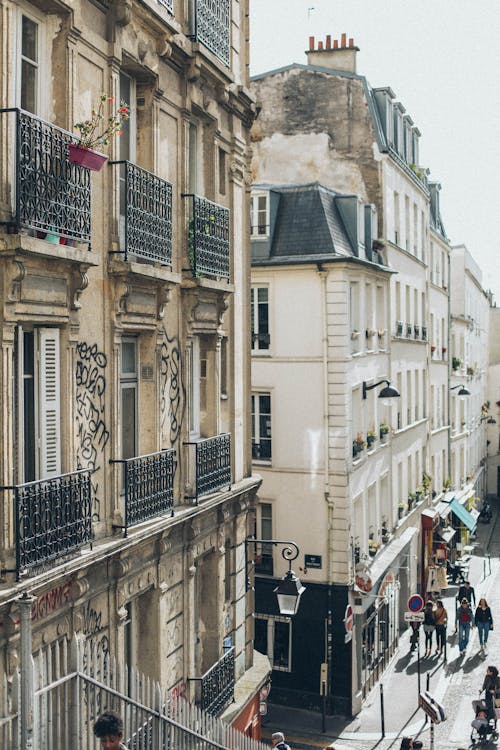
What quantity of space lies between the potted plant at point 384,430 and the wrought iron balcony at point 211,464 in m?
14.9

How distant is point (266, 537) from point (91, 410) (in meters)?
16.5

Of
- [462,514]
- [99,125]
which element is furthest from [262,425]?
[462,514]

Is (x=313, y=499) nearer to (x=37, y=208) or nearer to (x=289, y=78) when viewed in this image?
(x=289, y=78)

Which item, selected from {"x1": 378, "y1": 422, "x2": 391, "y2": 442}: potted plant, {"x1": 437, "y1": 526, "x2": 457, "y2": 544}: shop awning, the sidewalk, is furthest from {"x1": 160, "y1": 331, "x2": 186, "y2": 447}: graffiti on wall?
{"x1": 437, "y1": 526, "x2": 457, "y2": 544}: shop awning

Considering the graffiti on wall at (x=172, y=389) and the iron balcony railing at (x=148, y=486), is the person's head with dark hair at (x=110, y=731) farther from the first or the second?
the graffiti on wall at (x=172, y=389)

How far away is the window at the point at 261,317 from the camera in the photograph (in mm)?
25188

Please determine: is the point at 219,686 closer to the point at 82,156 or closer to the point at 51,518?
the point at 51,518

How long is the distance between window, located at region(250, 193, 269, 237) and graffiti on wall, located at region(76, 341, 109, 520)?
51.6 feet

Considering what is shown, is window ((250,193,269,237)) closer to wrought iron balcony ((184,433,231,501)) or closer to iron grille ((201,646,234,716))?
wrought iron balcony ((184,433,231,501))

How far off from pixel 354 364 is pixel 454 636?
10716mm

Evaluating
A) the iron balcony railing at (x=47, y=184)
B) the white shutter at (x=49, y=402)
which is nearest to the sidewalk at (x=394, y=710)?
the white shutter at (x=49, y=402)

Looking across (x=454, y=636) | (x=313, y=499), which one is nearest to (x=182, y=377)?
(x=313, y=499)

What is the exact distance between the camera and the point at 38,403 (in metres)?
8.94

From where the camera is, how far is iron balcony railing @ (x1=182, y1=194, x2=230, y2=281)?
1239 cm
